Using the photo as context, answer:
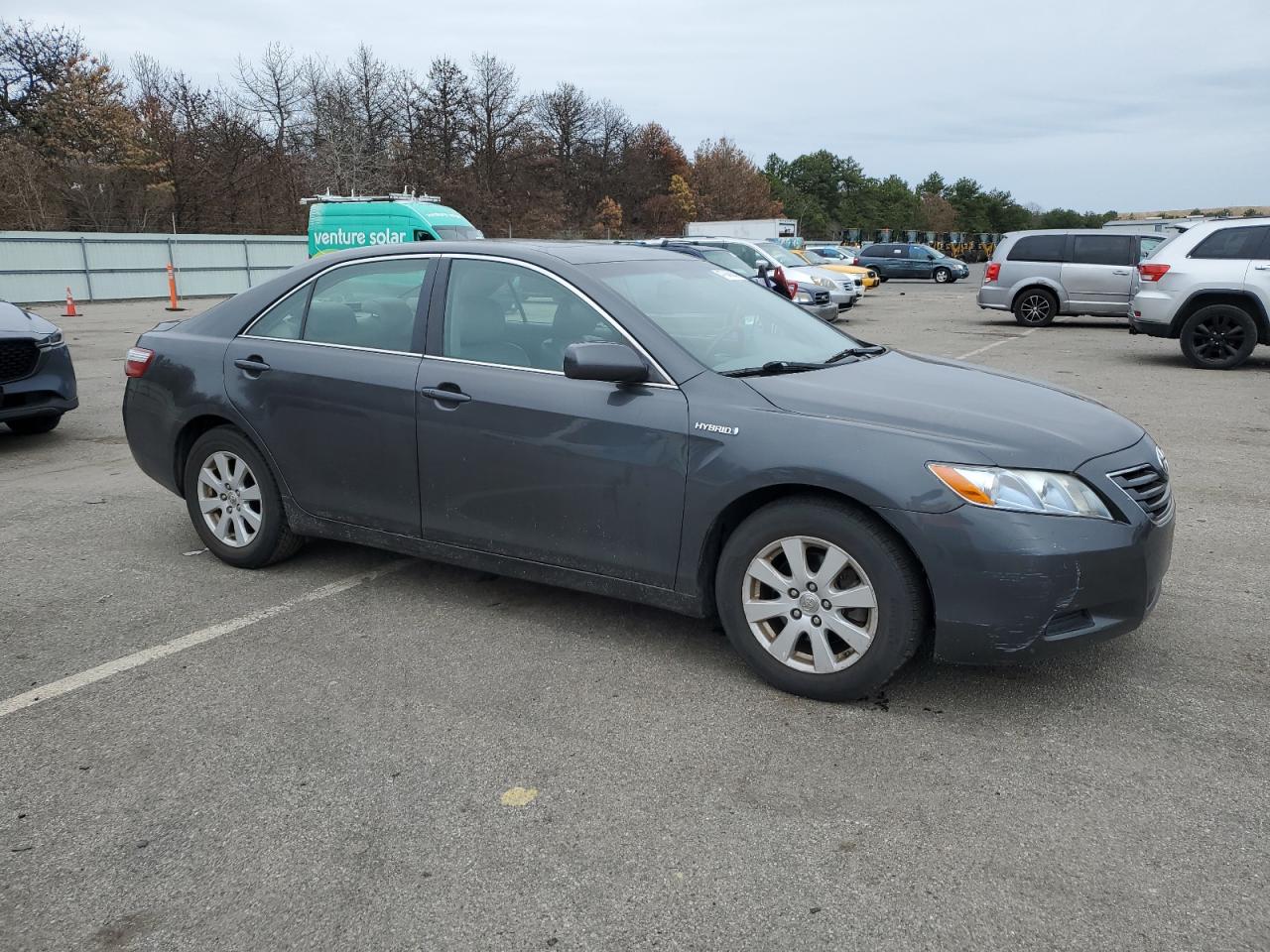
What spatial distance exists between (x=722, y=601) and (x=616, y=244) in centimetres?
190

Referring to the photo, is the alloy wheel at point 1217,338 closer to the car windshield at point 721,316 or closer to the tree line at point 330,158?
the car windshield at point 721,316

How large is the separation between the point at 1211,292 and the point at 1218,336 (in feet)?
2.16

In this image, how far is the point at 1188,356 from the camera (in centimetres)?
1341

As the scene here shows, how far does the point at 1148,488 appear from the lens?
3709 millimetres

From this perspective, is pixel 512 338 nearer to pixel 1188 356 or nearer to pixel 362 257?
pixel 362 257

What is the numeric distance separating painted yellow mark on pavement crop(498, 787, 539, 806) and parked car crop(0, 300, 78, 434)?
22.1 ft

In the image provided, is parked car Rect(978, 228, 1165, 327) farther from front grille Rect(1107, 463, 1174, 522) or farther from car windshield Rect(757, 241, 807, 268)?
front grille Rect(1107, 463, 1174, 522)

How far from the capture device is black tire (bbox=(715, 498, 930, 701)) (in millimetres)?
3510

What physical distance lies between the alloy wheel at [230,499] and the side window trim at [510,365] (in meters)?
1.25

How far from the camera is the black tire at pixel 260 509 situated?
199 inches

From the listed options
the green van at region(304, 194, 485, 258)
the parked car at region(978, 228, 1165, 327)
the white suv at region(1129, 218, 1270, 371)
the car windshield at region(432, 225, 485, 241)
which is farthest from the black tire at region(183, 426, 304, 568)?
the parked car at region(978, 228, 1165, 327)

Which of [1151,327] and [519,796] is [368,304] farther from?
[1151,327]

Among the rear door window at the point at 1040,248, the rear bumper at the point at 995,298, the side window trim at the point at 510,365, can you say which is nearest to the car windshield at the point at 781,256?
the rear bumper at the point at 995,298

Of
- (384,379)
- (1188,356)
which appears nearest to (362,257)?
(384,379)
